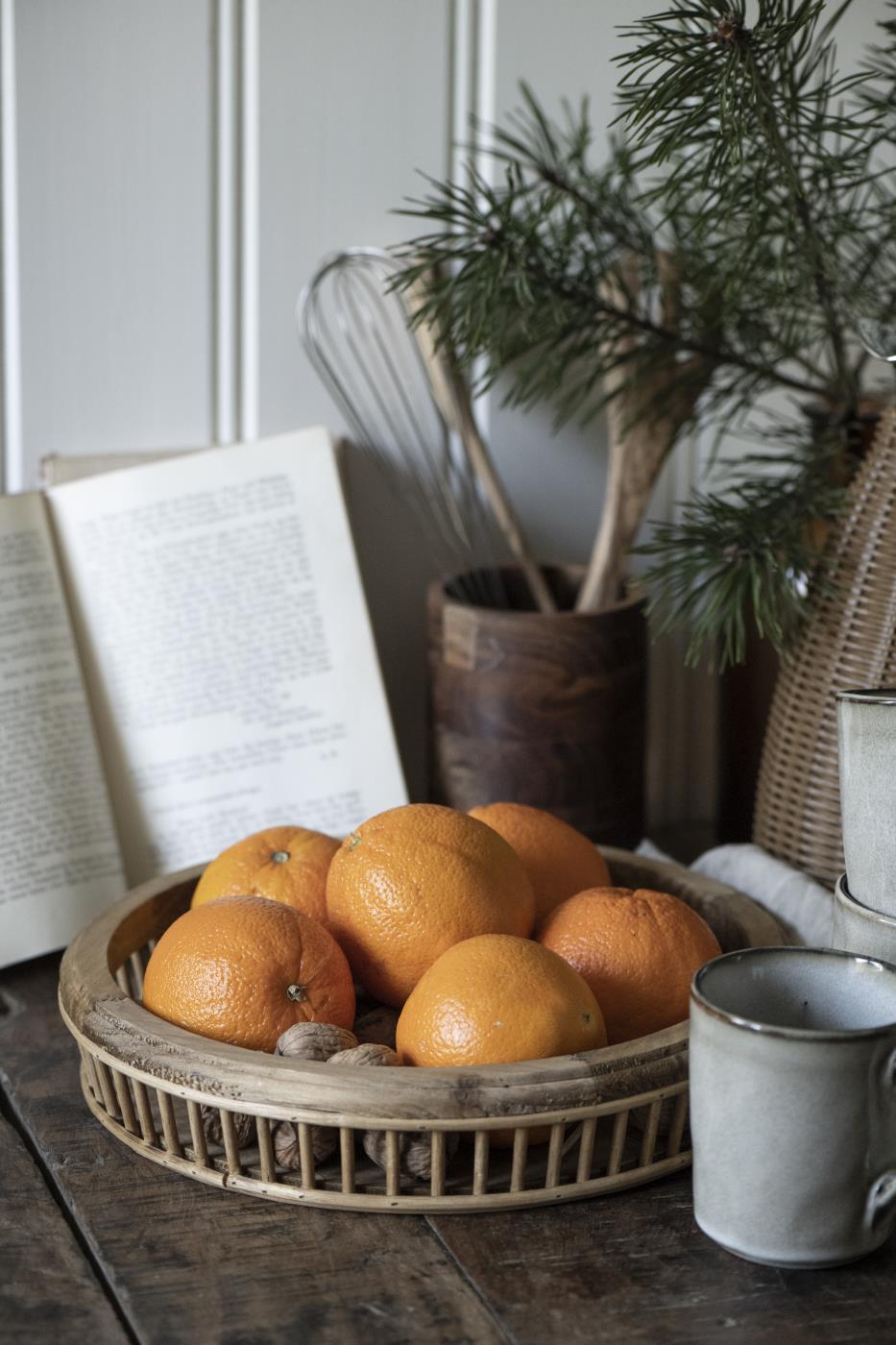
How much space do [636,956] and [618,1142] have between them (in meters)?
0.07

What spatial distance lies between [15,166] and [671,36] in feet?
1.31

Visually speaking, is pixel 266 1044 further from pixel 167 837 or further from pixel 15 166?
pixel 15 166

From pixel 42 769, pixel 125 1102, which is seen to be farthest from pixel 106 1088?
pixel 42 769

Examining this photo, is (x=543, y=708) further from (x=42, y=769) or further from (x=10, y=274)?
(x=10, y=274)

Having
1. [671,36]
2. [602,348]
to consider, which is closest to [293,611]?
[602,348]

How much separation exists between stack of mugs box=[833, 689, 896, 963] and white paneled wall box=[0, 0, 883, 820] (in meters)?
0.45

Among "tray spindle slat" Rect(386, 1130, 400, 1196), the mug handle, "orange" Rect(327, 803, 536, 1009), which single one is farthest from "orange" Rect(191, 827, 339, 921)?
the mug handle

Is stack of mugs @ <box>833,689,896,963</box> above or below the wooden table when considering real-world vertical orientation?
above

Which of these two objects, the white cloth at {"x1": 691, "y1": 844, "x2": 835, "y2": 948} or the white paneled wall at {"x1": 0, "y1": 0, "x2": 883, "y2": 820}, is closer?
the white cloth at {"x1": 691, "y1": 844, "x2": 835, "y2": 948}

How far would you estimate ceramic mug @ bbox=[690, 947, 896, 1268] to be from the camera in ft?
1.30

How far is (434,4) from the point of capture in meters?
0.80

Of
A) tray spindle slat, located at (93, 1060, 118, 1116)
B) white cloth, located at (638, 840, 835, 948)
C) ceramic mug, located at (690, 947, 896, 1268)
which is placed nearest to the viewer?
ceramic mug, located at (690, 947, 896, 1268)

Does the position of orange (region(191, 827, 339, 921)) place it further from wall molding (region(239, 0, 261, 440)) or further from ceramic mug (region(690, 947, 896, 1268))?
wall molding (region(239, 0, 261, 440))

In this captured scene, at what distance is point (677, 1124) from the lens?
1.56ft
